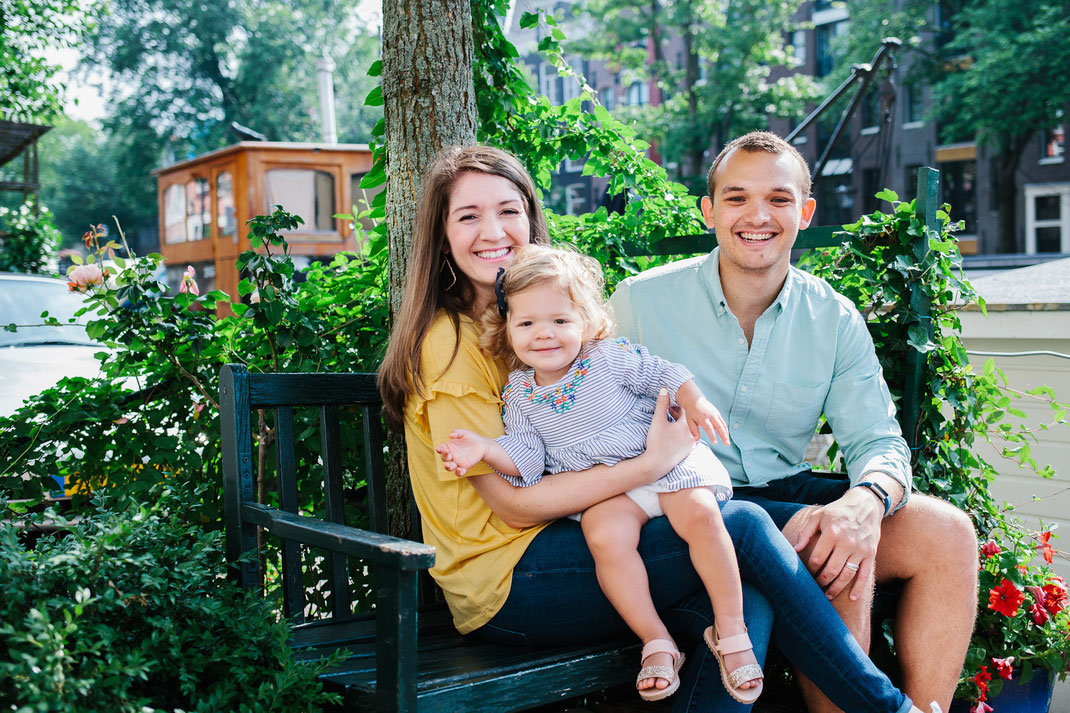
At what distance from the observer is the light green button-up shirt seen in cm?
253

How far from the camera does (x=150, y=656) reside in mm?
1590

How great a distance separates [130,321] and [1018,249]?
25.5 meters

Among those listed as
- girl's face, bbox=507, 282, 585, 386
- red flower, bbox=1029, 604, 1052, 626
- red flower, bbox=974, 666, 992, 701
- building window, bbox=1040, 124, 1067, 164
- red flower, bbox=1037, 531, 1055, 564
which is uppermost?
building window, bbox=1040, 124, 1067, 164

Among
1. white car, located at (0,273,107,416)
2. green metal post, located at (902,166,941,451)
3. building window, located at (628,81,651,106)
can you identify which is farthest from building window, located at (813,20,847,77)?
green metal post, located at (902,166,941,451)

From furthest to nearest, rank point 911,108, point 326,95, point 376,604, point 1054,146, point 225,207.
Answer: point 911,108, point 1054,146, point 326,95, point 225,207, point 376,604

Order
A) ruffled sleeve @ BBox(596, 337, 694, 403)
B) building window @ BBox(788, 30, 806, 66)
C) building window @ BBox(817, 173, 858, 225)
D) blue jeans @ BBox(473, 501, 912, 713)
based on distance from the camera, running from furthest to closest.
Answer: building window @ BBox(788, 30, 806, 66), building window @ BBox(817, 173, 858, 225), ruffled sleeve @ BBox(596, 337, 694, 403), blue jeans @ BBox(473, 501, 912, 713)

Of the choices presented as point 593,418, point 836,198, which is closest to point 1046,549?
point 593,418

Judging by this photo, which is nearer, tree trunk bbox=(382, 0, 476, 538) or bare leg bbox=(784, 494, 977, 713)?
bare leg bbox=(784, 494, 977, 713)

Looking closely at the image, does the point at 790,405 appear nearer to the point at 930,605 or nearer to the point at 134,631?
the point at 930,605

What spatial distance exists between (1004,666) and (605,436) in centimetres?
133

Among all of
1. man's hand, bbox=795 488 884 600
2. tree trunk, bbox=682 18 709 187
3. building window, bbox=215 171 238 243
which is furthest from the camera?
tree trunk, bbox=682 18 709 187

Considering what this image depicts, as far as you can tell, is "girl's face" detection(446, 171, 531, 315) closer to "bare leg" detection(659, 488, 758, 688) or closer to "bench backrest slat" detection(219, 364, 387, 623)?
"bench backrest slat" detection(219, 364, 387, 623)

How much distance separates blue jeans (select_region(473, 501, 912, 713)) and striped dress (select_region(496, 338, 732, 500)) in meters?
0.13

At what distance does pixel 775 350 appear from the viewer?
2.55 meters
